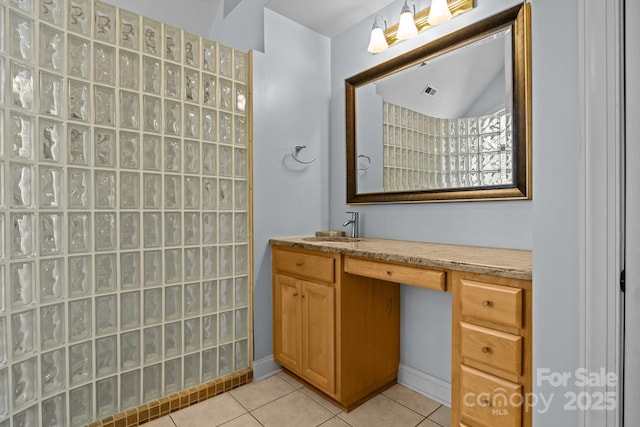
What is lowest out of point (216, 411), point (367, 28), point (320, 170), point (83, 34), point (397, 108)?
point (216, 411)

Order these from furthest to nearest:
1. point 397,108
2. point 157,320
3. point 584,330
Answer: point 397,108
point 157,320
point 584,330

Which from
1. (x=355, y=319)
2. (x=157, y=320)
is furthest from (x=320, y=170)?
(x=157, y=320)

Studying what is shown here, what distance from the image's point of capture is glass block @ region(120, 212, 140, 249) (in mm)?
1638

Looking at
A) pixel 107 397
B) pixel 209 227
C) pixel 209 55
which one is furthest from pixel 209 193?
pixel 107 397

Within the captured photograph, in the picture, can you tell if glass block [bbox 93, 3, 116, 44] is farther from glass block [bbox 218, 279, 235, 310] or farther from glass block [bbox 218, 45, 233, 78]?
glass block [bbox 218, 279, 235, 310]

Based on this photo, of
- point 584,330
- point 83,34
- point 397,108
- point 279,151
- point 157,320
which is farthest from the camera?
point 279,151

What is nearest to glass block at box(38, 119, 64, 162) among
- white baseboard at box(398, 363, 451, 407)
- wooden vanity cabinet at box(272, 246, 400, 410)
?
wooden vanity cabinet at box(272, 246, 400, 410)

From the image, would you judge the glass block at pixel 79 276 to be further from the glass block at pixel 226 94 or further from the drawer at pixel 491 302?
the drawer at pixel 491 302

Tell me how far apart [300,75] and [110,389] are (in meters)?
2.23

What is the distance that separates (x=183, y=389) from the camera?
6.06 feet

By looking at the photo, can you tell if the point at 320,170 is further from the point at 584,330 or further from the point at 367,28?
the point at 584,330

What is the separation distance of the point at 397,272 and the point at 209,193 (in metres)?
1.19

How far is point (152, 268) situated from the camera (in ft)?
5.71

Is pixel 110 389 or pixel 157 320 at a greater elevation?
pixel 157 320
